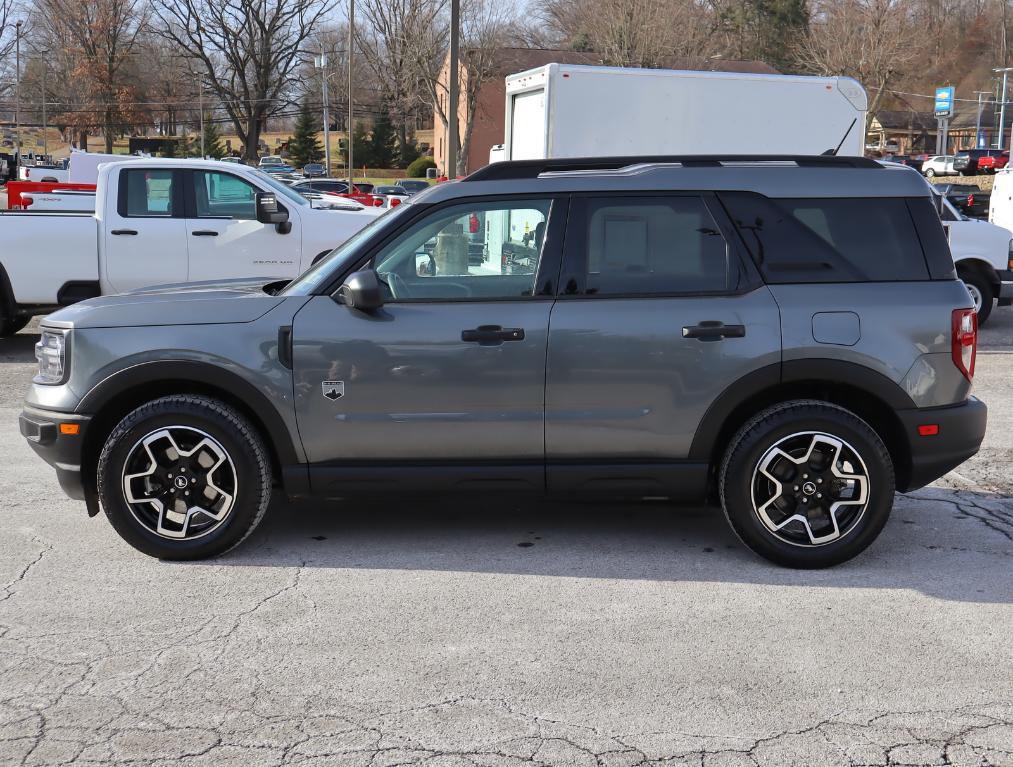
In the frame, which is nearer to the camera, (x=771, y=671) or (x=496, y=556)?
(x=771, y=671)

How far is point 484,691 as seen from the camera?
12.3 feet

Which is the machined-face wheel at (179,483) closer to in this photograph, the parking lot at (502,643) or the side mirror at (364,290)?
the parking lot at (502,643)

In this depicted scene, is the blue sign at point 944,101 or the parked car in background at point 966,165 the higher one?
the blue sign at point 944,101

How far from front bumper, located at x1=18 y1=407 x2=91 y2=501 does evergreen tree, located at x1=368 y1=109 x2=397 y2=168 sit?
74.8 meters

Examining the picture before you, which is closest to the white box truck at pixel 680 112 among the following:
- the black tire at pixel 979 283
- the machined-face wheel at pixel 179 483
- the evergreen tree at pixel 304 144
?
the black tire at pixel 979 283

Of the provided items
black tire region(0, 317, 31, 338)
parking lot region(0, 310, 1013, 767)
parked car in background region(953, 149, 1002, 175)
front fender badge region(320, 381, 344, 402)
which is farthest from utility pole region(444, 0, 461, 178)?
parked car in background region(953, 149, 1002, 175)

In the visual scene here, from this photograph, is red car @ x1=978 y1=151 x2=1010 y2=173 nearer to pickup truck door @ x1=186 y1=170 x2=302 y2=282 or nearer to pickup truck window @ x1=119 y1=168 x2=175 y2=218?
pickup truck door @ x1=186 y1=170 x2=302 y2=282

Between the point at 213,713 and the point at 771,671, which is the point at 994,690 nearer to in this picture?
the point at 771,671

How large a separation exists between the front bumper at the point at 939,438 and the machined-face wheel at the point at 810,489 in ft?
0.97

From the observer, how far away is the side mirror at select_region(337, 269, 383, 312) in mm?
4820

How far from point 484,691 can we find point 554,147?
9.25 meters

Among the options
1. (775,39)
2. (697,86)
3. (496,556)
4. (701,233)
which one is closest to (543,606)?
(496,556)

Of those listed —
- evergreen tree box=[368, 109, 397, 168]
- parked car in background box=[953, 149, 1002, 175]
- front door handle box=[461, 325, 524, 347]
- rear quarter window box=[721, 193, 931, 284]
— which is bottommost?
front door handle box=[461, 325, 524, 347]

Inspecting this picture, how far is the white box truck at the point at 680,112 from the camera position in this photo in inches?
480
